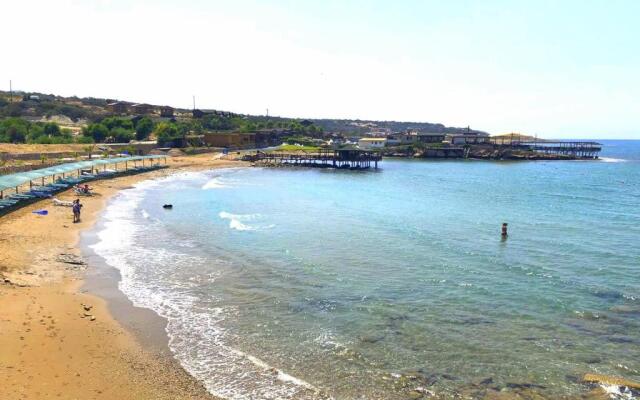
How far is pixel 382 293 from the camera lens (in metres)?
19.4

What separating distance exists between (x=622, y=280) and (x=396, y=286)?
10359 mm

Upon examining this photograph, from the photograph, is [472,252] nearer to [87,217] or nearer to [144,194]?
[87,217]

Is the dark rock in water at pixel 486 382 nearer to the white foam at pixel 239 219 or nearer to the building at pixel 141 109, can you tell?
the white foam at pixel 239 219

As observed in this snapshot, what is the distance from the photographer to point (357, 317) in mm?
16922

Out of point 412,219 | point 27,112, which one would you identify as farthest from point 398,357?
point 27,112

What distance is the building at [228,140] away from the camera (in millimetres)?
97438

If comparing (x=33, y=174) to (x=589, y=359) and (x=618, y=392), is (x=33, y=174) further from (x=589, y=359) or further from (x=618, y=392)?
(x=618, y=392)

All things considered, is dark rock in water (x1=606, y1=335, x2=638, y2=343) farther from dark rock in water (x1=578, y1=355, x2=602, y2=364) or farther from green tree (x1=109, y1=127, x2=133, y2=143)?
green tree (x1=109, y1=127, x2=133, y2=143)

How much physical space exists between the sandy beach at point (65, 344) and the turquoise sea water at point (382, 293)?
3.70 ft

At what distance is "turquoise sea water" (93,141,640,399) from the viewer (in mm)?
13234

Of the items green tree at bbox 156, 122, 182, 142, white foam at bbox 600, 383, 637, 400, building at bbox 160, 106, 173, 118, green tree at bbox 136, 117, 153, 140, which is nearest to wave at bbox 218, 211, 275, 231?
white foam at bbox 600, 383, 637, 400

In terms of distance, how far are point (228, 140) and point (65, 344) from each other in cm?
8856

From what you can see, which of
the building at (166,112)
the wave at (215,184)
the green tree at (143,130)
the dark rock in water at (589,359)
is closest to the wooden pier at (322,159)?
the green tree at (143,130)

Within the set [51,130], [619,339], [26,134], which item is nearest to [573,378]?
[619,339]
